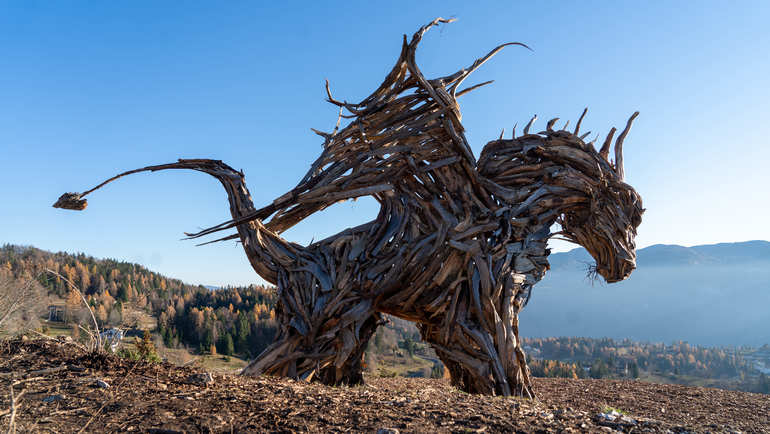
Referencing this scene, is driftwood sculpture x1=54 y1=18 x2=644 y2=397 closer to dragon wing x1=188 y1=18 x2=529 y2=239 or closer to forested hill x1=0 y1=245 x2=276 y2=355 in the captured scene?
dragon wing x1=188 y1=18 x2=529 y2=239

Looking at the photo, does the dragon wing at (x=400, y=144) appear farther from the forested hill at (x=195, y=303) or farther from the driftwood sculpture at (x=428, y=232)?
the forested hill at (x=195, y=303)

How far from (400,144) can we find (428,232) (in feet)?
5.77

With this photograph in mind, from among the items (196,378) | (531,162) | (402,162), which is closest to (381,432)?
(196,378)

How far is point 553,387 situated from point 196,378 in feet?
26.7

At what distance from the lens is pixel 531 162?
8.30 m

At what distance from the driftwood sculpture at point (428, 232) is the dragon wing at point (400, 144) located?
0.03 metres

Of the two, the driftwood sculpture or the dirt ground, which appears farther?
the driftwood sculpture

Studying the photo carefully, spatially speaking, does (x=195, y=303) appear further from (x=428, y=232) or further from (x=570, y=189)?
(x=570, y=189)

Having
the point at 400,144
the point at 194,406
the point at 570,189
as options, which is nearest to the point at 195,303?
the point at 400,144

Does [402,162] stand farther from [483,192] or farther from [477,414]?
[477,414]

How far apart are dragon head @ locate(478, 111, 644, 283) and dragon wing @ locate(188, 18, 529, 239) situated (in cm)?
67

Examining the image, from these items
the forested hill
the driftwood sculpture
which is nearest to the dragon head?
the driftwood sculpture

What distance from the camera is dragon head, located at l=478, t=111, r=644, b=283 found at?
8.04 metres

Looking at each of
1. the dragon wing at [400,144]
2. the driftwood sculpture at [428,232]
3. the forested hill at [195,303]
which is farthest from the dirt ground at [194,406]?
the forested hill at [195,303]
